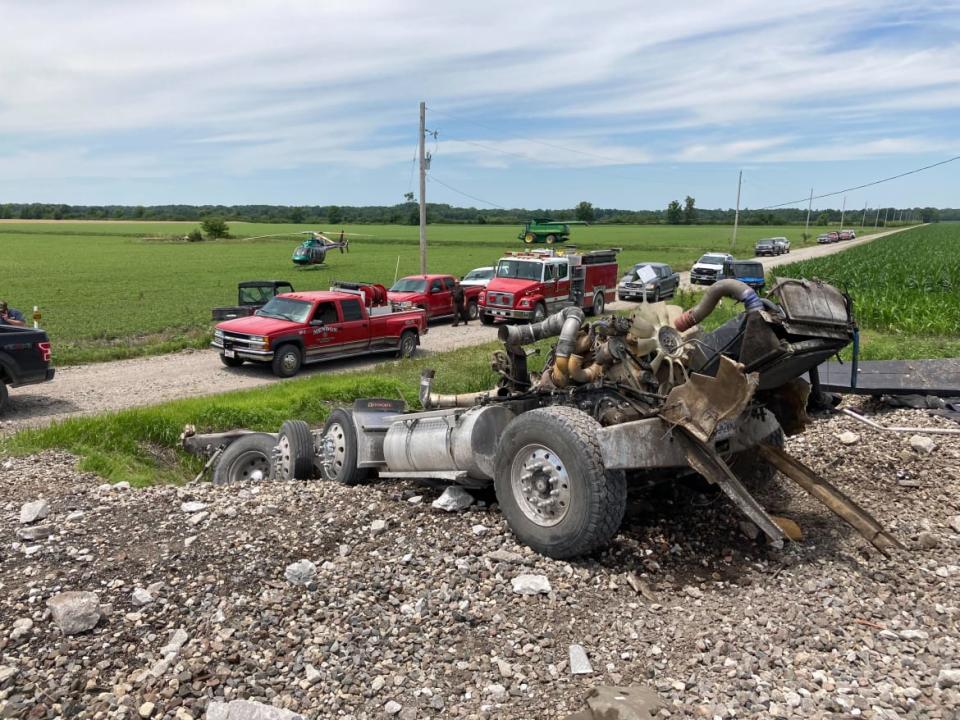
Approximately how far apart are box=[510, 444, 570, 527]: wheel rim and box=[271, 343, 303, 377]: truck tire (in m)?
12.2

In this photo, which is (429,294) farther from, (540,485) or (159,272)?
(159,272)

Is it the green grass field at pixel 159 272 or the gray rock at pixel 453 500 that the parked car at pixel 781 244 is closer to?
the green grass field at pixel 159 272

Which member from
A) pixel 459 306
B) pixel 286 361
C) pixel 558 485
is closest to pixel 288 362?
pixel 286 361

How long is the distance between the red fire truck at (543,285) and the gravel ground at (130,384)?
152 inches

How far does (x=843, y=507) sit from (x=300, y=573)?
366cm

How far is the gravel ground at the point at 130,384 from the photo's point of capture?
13297mm

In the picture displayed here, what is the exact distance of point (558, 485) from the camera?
5188 mm

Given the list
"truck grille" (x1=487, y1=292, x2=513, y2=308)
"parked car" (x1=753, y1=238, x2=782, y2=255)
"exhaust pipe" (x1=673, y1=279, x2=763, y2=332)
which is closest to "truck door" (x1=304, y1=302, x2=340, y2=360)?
"truck grille" (x1=487, y1=292, x2=513, y2=308)

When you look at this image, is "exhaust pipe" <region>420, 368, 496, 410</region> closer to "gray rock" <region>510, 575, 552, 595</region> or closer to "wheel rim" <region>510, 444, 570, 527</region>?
"wheel rim" <region>510, 444, 570, 527</region>

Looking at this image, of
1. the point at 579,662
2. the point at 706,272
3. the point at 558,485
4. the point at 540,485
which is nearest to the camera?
the point at 579,662

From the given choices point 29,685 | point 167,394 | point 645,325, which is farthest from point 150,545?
point 167,394

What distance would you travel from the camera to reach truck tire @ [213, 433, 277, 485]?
816cm

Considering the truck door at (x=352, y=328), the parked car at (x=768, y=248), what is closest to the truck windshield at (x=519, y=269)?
the truck door at (x=352, y=328)

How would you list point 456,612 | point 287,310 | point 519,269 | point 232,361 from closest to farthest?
1. point 456,612
2. point 232,361
3. point 287,310
4. point 519,269
